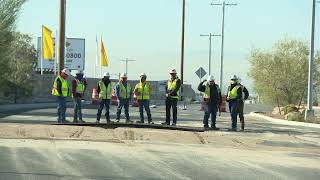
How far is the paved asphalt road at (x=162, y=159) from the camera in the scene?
1103cm

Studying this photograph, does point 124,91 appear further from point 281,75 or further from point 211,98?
point 281,75

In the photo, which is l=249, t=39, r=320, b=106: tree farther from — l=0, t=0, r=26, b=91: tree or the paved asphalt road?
the paved asphalt road

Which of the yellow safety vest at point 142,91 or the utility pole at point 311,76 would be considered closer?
the yellow safety vest at point 142,91

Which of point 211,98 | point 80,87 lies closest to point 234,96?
point 211,98

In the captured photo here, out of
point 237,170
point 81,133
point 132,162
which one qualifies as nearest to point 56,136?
point 81,133

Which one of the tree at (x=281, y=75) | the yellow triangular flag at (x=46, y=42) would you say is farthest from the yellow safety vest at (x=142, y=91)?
the yellow triangular flag at (x=46, y=42)

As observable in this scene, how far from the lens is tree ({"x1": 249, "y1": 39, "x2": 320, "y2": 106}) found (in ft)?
127

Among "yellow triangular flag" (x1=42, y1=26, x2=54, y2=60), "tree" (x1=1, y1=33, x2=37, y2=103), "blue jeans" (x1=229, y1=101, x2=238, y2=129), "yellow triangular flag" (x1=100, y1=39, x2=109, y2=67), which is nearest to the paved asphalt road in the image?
"blue jeans" (x1=229, y1=101, x2=238, y2=129)

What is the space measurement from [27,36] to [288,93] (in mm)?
26343

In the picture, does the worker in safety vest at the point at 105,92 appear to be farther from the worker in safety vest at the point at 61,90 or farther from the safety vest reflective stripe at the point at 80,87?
the worker in safety vest at the point at 61,90

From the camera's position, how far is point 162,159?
510 inches

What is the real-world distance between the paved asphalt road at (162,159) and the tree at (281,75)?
21174mm

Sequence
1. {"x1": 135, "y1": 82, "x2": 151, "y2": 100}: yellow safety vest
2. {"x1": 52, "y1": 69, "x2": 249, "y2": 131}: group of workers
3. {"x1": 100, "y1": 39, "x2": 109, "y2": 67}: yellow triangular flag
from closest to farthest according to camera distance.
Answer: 1. {"x1": 52, "y1": 69, "x2": 249, "y2": 131}: group of workers
2. {"x1": 135, "y1": 82, "x2": 151, "y2": 100}: yellow safety vest
3. {"x1": 100, "y1": 39, "x2": 109, "y2": 67}: yellow triangular flag

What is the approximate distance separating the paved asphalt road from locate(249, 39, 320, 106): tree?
2117 centimetres
